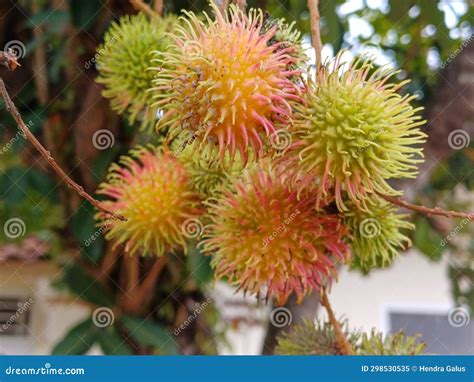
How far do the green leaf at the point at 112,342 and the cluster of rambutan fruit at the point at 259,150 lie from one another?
1.23 feet

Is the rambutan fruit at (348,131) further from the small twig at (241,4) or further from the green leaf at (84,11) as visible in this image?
the green leaf at (84,11)

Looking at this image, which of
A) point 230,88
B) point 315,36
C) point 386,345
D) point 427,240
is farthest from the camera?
point 427,240

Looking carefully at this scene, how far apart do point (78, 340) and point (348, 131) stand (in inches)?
31.2

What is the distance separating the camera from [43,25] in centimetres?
133

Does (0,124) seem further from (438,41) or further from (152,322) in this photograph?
(438,41)

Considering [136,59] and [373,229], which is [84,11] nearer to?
[136,59]

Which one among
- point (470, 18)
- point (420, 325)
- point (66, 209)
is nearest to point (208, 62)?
point (66, 209)

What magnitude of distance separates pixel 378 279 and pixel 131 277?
4.68ft

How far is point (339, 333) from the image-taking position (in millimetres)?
932

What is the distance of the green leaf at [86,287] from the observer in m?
1.43

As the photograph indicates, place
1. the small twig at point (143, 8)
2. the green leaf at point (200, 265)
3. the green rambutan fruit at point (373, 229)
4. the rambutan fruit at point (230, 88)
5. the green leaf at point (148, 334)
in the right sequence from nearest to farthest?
1. the rambutan fruit at point (230, 88)
2. the green rambutan fruit at point (373, 229)
3. the small twig at point (143, 8)
4. the green leaf at point (200, 265)
5. the green leaf at point (148, 334)

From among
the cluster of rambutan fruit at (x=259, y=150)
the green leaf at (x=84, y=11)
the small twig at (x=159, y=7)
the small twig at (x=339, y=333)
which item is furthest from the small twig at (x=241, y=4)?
the green leaf at (x=84, y=11)

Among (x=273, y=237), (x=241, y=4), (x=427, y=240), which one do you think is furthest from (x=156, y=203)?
(x=427, y=240)

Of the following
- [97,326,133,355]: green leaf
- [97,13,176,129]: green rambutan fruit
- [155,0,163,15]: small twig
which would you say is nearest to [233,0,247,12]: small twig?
[97,13,176,129]: green rambutan fruit
